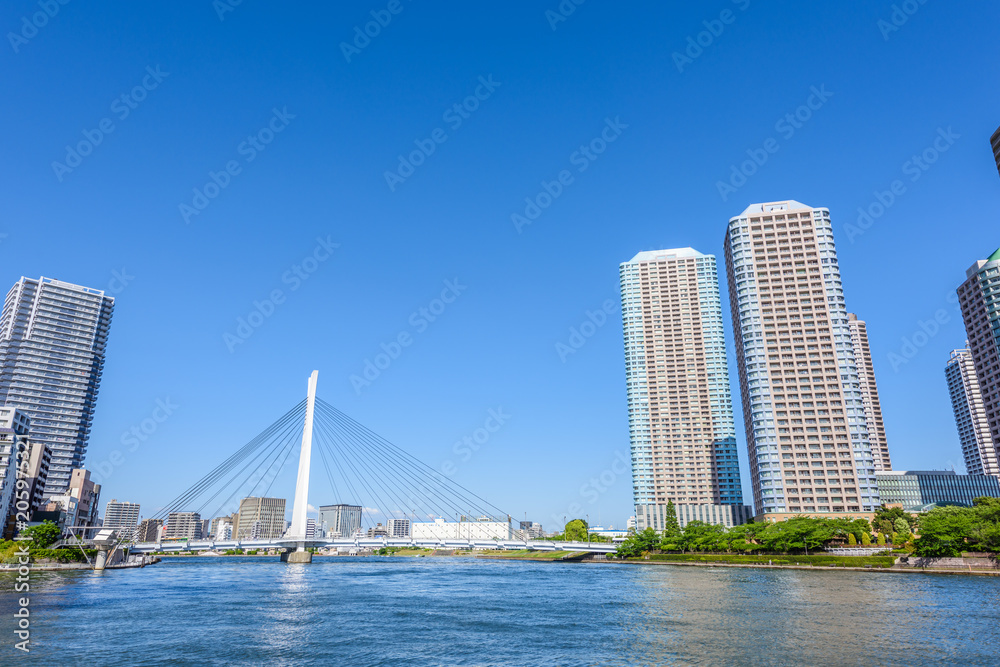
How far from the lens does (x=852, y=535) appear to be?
9138 cm

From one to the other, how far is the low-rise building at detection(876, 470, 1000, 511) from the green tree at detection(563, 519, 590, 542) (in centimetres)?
7745

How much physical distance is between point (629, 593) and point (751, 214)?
342 ft

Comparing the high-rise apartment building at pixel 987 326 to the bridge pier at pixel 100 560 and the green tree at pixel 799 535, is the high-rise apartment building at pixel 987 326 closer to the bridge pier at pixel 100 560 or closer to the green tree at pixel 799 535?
the green tree at pixel 799 535

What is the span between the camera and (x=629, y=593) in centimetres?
5806

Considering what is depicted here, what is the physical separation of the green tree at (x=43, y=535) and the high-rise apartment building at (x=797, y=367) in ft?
407

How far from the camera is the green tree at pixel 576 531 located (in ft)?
566

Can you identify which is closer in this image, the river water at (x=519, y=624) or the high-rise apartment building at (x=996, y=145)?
the river water at (x=519, y=624)

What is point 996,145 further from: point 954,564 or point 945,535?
point 954,564

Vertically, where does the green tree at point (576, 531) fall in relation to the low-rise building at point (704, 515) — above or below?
below

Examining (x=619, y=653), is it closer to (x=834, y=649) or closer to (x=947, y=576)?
(x=834, y=649)

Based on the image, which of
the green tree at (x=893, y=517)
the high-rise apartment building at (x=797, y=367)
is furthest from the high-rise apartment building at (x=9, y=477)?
the green tree at (x=893, y=517)

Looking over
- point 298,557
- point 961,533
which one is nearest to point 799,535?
point 961,533

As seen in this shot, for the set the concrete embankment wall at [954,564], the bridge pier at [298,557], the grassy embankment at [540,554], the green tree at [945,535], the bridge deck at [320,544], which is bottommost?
the grassy embankment at [540,554]

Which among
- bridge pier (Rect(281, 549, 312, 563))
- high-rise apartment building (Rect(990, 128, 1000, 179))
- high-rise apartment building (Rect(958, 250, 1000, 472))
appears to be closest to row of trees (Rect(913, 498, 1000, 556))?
high-rise apartment building (Rect(958, 250, 1000, 472))
